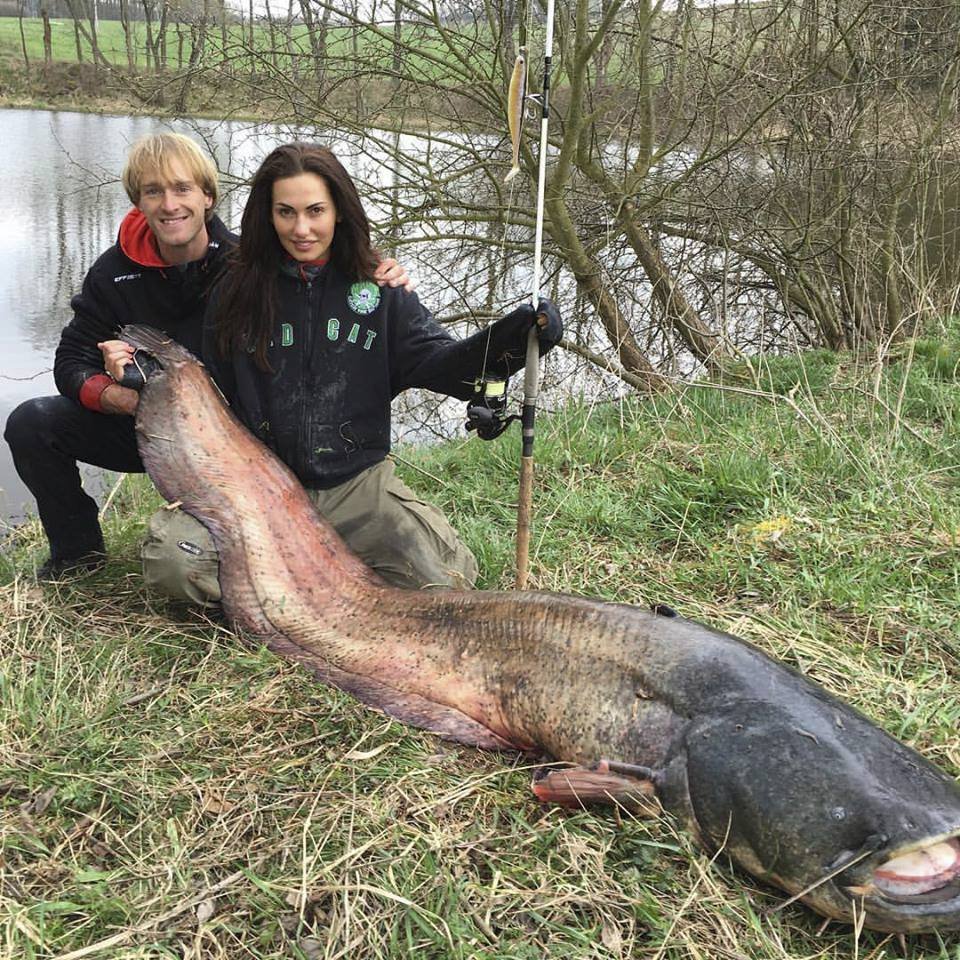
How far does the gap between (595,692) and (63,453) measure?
2.29 m

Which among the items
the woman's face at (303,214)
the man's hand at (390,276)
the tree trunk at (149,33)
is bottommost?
the man's hand at (390,276)

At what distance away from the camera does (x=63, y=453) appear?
3.38m

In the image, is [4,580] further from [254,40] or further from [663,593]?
[254,40]

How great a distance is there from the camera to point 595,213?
22.7 feet

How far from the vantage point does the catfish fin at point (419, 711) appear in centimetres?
245

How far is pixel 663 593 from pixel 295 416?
4.91 feet

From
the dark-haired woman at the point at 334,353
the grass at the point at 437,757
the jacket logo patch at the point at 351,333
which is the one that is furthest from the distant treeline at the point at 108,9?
the grass at the point at 437,757

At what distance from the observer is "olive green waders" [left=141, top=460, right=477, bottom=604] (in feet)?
9.67

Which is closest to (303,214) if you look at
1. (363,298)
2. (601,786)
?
(363,298)

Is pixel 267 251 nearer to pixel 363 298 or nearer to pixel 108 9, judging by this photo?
pixel 363 298

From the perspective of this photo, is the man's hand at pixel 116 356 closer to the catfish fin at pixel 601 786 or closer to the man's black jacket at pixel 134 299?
the man's black jacket at pixel 134 299

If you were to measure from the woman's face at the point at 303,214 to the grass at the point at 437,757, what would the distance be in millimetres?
1343

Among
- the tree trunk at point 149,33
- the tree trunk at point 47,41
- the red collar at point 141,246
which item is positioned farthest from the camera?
the tree trunk at point 47,41

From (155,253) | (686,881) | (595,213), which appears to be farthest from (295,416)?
(595,213)
